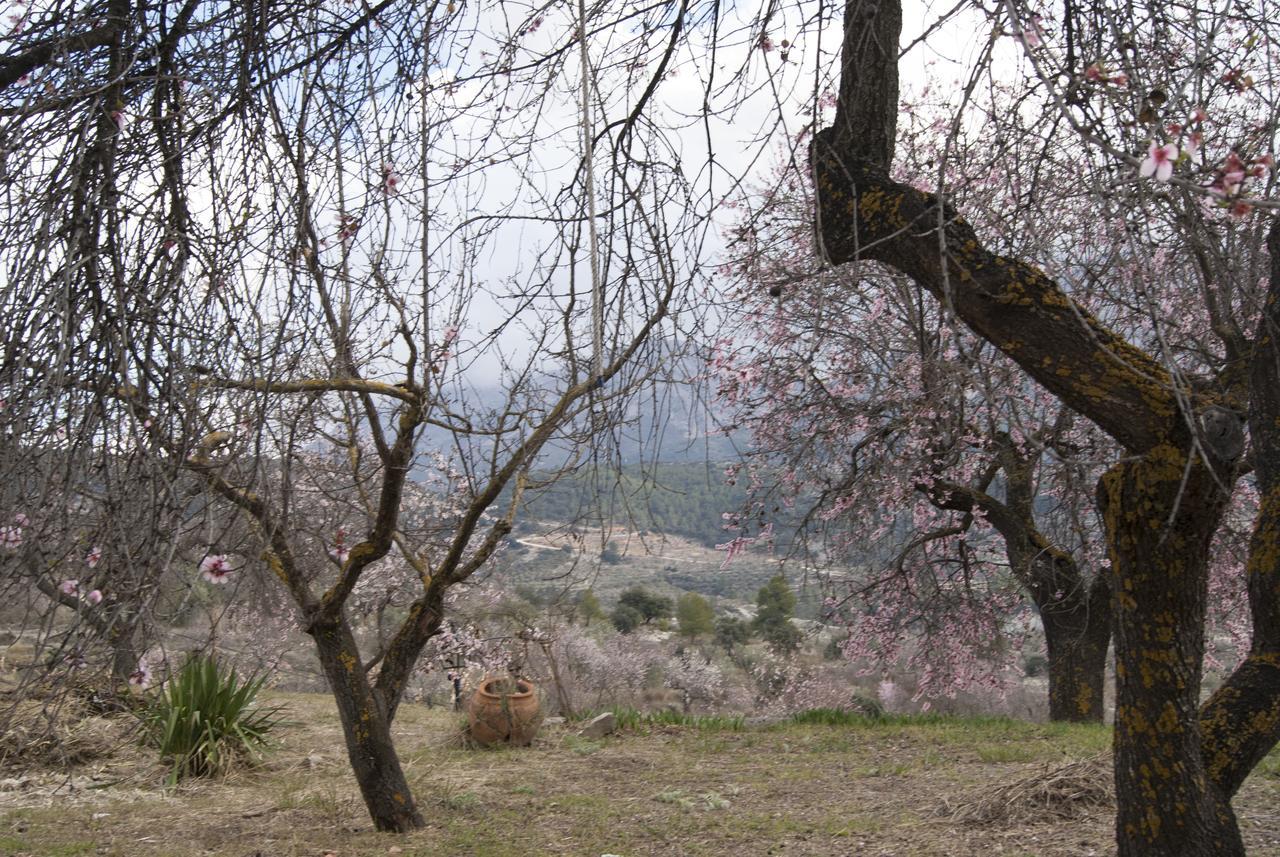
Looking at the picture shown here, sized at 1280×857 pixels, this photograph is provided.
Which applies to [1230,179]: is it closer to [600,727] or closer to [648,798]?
[648,798]

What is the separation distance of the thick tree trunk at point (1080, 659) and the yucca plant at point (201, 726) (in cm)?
643

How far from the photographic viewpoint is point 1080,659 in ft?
26.9

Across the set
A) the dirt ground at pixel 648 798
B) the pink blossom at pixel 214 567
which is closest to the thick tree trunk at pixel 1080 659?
the dirt ground at pixel 648 798

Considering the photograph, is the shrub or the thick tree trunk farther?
the shrub

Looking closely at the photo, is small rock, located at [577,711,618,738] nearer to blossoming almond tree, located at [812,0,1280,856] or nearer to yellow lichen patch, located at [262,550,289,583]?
Answer: yellow lichen patch, located at [262,550,289,583]

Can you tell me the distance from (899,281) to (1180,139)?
4.82m

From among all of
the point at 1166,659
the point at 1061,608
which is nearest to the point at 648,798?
the point at 1166,659

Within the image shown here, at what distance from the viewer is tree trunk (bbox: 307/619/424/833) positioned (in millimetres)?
4367

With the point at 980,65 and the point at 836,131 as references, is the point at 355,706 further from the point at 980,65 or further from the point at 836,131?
the point at 980,65

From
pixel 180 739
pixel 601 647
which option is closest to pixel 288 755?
pixel 180 739

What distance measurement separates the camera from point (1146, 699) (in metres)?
2.55

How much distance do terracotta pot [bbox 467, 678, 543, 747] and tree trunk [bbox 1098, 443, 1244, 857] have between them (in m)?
5.43

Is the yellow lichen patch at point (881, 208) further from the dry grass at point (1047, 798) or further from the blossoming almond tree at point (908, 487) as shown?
the blossoming almond tree at point (908, 487)

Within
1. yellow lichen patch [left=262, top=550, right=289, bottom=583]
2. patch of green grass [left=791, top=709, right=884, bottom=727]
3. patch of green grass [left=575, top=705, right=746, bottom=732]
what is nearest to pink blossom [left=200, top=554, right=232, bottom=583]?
yellow lichen patch [left=262, top=550, right=289, bottom=583]
